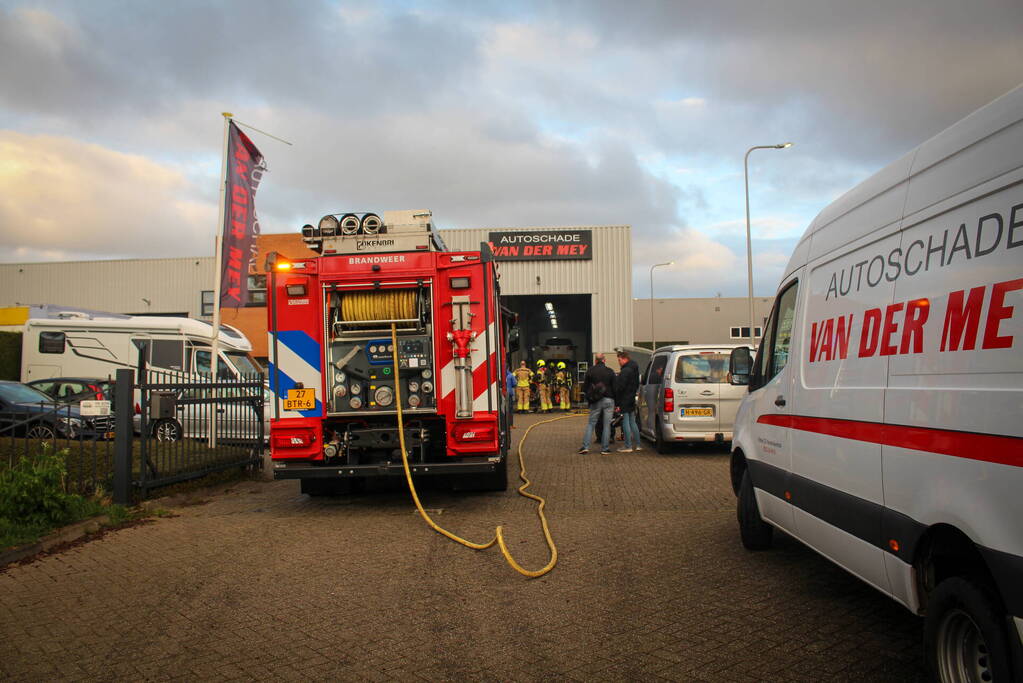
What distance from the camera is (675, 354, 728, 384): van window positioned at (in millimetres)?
12422

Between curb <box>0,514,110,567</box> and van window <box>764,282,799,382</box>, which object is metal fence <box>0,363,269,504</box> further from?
van window <box>764,282,799,382</box>

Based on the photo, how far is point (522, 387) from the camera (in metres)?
26.4

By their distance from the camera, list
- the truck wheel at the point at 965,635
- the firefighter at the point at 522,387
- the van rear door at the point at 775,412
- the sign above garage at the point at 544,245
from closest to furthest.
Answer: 1. the truck wheel at the point at 965,635
2. the van rear door at the point at 775,412
3. the firefighter at the point at 522,387
4. the sign above garage at the point at 544,245

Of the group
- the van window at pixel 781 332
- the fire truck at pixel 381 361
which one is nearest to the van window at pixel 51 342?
the fire truck at pixel 381 361

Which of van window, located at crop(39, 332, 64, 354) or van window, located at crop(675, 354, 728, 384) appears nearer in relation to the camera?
van window, located at crop(675, 354, 728, 384)

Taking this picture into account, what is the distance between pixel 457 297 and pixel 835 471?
4.62 metres

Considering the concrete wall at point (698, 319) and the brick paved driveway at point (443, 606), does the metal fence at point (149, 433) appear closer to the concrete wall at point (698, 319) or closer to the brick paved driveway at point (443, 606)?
the brick paved driveway at point (443, 606)

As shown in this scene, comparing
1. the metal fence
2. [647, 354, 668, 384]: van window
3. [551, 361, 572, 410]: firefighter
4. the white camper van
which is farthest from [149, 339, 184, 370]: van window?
[551, 361, 572, 410]: firefighter

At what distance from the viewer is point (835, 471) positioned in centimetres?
416

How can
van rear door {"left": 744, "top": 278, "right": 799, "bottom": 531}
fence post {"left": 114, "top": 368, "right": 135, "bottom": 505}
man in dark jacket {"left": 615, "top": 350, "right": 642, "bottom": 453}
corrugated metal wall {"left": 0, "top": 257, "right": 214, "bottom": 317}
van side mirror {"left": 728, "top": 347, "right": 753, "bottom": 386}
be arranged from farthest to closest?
1. corrugated metal wall {"left": 0, "top": 257, "right": 214, "bottom": 317}
2. man in dark jacket {"left": 615, "top": 350, "right": 642, "bottom": 453}
3. fence post {"left": 114, "top": 368, "right": 135, "bottom": 505}
4. van side mirror {"left": 728, "top": 347, "right": 753, "bottom": 386}
5. van rear door {"left": 744, "top": 278, "right": 799, "bottom": 531}

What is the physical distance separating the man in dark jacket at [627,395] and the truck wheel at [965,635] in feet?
33.8

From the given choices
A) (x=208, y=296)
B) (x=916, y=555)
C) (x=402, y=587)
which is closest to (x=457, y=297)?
(x=402, y=587)

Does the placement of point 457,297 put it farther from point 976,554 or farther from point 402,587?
point 976,554

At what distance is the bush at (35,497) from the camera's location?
6.64 meters
